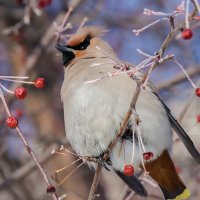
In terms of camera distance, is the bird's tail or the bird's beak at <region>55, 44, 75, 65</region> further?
the bird's beak at <region>55, 44, 75, 65</region>

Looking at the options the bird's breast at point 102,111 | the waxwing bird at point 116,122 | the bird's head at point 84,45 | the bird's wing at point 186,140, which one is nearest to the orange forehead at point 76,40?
the bird's head at point 84,45

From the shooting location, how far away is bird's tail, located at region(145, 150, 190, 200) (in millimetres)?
3662

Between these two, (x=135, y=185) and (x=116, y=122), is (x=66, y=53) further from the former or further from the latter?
(x=135, y=185)

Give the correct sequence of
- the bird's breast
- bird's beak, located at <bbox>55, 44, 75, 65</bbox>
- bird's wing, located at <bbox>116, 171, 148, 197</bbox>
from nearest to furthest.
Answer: the bird's breast
bird's wing, located at <bbox>116, 171, 148, 197</bbox>
bird's beak, located at <bbox>55, 44, 75, 65</bbox>

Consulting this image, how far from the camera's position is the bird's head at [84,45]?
4.04 metres

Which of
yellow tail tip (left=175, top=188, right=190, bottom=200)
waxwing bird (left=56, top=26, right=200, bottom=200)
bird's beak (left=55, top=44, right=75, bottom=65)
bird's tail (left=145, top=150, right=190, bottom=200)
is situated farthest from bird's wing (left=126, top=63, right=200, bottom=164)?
bird's beak (left=55, top=44, right=75, bottom=65)

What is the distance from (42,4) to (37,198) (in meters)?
1.55

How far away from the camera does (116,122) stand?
11.2ft

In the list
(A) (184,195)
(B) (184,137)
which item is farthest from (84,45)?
(A) (184,195)

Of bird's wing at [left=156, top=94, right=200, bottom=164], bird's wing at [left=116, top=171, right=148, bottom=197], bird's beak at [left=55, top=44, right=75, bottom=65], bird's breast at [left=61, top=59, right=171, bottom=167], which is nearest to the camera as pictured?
bird's breast at [left=61, top=59, right=171, bottom=167]

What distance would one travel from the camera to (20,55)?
17.2 feet

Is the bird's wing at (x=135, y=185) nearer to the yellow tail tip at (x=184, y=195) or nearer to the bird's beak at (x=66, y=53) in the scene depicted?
the yellow tail tip at (x=184, y=195)

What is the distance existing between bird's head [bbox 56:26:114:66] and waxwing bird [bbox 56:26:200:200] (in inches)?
6.3

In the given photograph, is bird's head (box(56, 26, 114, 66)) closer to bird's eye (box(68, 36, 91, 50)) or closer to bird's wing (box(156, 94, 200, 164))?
bird's eye (box(68, 36, 91, 50))
